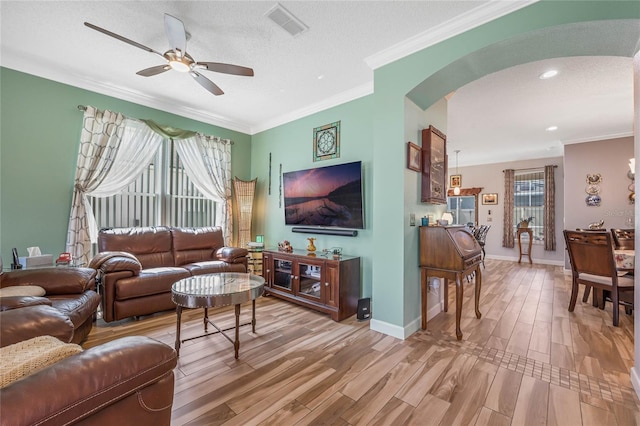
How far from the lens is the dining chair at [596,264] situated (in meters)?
3.01

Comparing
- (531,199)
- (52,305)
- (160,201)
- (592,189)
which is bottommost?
(52,305)

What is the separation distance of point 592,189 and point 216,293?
716 centimetres

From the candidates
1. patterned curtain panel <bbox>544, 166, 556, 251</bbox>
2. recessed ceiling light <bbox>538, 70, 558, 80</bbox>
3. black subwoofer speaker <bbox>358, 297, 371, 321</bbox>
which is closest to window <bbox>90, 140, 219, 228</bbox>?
black subwoofer speaker <bbox>358, 297, 371, 321</bbox>

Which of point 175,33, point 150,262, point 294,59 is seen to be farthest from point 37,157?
point 294,59

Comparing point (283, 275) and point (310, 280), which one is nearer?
point (310, 280)

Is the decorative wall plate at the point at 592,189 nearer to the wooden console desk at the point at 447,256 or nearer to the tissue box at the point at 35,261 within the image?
the wooden console desk at the point at 447,256

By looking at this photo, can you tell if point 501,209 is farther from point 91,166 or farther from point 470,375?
point 91,166

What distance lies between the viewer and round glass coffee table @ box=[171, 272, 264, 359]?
2039mm

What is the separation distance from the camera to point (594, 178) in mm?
5426

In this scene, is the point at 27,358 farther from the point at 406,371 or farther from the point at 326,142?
the point at 326,142

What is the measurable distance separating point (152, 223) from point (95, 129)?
1464 mm

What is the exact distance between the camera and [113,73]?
3367 millimetres

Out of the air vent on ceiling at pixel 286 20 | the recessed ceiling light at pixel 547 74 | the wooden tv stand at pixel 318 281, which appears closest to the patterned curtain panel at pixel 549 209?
the recessed ceiling light at pixel 547 74

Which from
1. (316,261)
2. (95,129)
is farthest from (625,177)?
(95,129)
